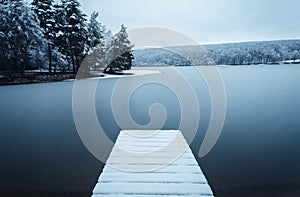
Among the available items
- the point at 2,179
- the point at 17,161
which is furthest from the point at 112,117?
the point at 2,179

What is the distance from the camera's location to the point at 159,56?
17734 millimetres

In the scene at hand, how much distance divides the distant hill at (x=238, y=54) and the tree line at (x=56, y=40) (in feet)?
5.94

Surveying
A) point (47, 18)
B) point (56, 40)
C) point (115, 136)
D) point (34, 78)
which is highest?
point (47, 18)

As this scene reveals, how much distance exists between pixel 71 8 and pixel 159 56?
6.57 m

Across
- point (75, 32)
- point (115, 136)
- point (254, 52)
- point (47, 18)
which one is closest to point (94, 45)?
point (75, 32)

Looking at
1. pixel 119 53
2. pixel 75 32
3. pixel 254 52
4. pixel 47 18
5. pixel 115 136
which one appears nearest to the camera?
pixel 115 136

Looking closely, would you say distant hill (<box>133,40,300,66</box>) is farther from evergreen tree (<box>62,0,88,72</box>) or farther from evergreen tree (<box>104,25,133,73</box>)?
evergreen tree (<box>62,0,88,72</box>)

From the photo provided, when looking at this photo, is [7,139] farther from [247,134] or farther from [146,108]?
[247,134]

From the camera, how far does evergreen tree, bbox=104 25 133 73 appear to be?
16.3 m

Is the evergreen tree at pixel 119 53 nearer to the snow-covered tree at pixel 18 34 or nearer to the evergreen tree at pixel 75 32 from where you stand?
the evergreen tree at pixel 75 32

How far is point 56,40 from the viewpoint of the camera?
13.0 meters

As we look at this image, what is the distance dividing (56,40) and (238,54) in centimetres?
1330

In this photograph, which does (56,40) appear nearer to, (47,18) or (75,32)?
(47,18)

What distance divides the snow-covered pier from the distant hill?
14.1 meters
